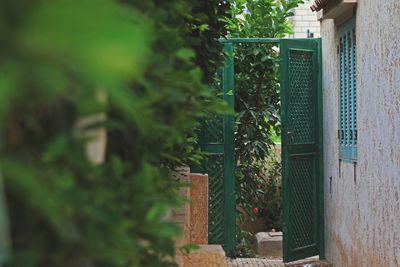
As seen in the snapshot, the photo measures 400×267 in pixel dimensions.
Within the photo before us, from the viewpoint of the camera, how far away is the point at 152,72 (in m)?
1.21

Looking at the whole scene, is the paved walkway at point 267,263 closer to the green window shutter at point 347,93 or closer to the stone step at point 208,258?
the green window shutter at point 347,93

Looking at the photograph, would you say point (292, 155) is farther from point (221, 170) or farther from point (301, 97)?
point (221, 170)

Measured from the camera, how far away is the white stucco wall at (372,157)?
5.23m

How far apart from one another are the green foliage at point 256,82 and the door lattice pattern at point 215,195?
1.02 meters

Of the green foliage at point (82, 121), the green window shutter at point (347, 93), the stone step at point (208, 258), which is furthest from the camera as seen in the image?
the green window shutter at point (347, 93)

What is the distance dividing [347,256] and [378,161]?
5.31 ft

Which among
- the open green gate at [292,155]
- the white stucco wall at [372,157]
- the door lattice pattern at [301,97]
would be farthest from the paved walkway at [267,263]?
the door lattice pattern at [301,97]

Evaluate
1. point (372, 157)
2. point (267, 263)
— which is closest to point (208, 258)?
point (372, 157)

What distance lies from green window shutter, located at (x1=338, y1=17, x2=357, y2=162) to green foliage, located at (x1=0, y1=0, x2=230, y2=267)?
18.0 ft

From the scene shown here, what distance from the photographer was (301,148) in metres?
8.20

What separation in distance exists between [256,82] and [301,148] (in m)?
1.30

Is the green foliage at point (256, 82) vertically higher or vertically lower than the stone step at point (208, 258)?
higher

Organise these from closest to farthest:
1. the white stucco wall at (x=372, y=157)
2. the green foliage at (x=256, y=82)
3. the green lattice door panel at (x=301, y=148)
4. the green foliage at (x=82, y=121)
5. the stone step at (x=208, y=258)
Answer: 1. the green foliage at (x=82, y=121)
2. the stone step at (x=208, y=258)
3. the white stucco wall at (x=372, y=157)
4. the green lattice door panel at (x=301, y=148)
5. the green foliage at (x=256, y=82)

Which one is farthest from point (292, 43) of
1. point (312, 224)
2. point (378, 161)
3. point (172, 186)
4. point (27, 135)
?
point (27, 135)
